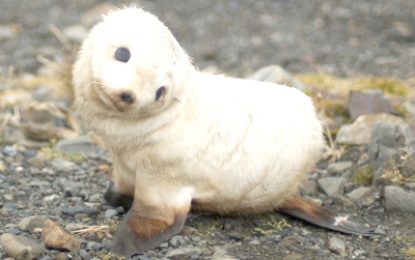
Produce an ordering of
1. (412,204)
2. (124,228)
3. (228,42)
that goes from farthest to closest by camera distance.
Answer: (228,42), (412,204), (124,228)

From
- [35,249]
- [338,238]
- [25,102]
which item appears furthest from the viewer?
[25,102]

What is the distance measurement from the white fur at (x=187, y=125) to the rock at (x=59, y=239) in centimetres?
49

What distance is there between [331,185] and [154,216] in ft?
5.33

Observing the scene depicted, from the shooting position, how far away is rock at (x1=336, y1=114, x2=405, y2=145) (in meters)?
6.74

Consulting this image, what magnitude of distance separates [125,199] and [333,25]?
6.44m

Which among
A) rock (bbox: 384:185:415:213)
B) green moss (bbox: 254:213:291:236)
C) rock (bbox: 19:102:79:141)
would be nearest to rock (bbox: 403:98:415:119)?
rock (bbox: 384:185:415:213)

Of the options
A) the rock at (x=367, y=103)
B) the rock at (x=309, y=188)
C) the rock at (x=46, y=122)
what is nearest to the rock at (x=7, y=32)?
the rock at (x=46, y=122)

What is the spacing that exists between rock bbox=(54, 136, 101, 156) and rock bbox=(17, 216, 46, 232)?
1.68 metres

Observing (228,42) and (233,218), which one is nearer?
(233,218)

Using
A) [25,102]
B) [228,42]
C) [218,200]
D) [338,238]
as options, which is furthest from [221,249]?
[228,42]

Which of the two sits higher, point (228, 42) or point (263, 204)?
point (228, 42)

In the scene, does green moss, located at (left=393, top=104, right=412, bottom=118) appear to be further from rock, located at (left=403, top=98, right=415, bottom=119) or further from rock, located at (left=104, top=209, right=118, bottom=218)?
rock, located at (left=104, top=209, right=118, bottom=218)

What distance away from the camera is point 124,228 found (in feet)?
15.9

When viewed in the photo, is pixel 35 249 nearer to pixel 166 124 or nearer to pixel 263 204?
pixel 166 124
